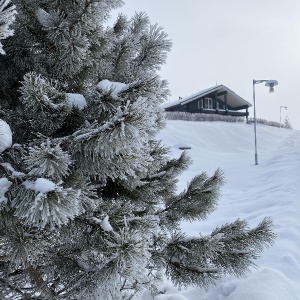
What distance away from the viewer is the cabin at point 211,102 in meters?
34.3

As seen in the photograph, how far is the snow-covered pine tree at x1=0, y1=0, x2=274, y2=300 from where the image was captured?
5.14 ft

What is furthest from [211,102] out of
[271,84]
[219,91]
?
[271,84]

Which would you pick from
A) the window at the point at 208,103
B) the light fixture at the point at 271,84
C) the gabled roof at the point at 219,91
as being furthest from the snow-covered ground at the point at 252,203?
the window at the point at 208,103

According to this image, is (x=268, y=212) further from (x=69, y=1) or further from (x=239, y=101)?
(x=239, y=101)

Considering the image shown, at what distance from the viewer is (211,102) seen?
3869 cm

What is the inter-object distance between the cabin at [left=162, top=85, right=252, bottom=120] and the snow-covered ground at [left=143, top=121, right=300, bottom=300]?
7012mm

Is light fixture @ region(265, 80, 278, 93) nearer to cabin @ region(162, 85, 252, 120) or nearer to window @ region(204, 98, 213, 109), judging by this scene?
cabin @ region(162, 85, 252, 120)

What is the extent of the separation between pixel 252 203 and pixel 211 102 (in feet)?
99.3

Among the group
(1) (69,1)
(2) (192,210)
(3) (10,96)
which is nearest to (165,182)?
(2) (192,210)

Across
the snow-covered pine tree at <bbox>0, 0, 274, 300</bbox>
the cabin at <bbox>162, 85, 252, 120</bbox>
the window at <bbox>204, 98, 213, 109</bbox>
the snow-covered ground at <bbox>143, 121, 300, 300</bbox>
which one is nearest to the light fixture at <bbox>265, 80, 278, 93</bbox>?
the snow-covered ground at <bbox>143, 121, 300, 300</bbox>

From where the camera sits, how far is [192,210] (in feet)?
10.3

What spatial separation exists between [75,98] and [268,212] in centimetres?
693

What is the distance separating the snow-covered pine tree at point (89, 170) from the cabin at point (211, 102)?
31.6m

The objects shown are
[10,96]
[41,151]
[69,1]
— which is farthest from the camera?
[10,96]
